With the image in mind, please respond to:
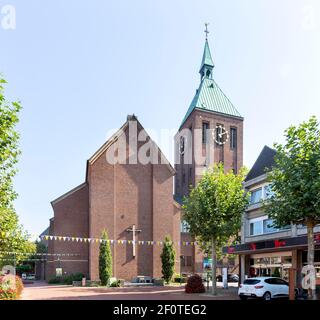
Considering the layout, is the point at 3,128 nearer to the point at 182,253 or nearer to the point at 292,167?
the point at 292,167

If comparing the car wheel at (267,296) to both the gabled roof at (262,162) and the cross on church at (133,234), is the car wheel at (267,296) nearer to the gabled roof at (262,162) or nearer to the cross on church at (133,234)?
the gabled roof at (262,162)

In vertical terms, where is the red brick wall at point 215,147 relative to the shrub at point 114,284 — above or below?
above

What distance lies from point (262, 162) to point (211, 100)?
34.8 metres

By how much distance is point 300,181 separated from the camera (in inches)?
730

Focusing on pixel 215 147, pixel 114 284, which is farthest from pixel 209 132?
pixel 114 284

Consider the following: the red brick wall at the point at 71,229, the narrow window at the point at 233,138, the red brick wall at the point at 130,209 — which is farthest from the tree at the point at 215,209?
the narrow window at the point at 233,138

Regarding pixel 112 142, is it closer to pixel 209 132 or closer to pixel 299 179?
pixel 209 132

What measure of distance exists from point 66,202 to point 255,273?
78.9 ft

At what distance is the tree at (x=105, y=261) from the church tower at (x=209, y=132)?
2464cm

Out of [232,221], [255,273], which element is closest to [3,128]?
[232,221]

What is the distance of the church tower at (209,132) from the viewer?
215ft

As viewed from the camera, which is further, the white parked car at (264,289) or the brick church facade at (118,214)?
the brick church facade at (118,214)

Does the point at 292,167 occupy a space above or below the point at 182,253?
above

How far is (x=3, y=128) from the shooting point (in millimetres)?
12586
